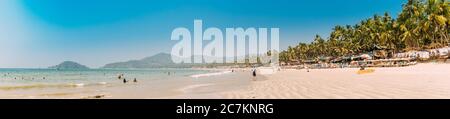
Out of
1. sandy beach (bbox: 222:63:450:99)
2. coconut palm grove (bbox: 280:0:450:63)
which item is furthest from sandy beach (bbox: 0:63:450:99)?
coconut palm grove (bbox: 280:0:450:63)

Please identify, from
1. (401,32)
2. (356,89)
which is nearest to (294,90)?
(356,89)

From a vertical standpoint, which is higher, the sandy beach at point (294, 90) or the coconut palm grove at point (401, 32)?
the coconut palm grove at point (401, 32)

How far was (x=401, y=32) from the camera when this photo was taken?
242 feet

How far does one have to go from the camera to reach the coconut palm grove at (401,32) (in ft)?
201

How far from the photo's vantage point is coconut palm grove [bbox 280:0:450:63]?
6131cm

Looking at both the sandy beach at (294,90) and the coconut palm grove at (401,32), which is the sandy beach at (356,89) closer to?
the sandy beach at (294,90)

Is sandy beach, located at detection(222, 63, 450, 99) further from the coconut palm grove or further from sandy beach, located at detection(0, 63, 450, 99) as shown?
the coconut palm grove

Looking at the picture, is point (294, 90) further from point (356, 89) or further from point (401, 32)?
point (401, 32)

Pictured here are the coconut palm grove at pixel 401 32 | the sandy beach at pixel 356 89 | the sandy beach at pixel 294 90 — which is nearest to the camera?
the sandy beach at pixel 356 89

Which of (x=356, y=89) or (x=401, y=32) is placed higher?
(x=401, y=32)

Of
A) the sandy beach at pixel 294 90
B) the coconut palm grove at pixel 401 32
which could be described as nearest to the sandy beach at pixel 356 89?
the sandy beach at pixel 294 90
